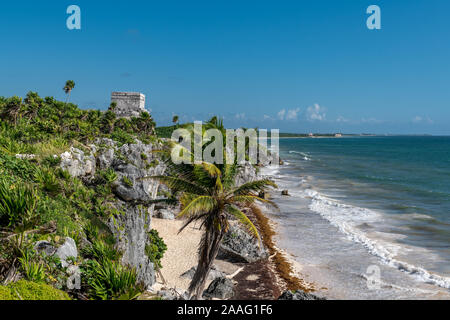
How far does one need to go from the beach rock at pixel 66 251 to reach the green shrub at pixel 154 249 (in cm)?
709

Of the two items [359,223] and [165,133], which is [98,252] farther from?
[165,133]

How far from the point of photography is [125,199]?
52.7 feet

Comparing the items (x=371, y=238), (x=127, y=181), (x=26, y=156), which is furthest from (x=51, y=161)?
(x=371, y=238)

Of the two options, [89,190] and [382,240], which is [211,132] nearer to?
[89,190]

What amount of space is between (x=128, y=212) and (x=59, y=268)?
21.5 ft

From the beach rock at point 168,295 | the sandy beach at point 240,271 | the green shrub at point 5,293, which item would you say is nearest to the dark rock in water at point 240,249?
the sandy beach at point 240,271

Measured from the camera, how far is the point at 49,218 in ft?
34.0

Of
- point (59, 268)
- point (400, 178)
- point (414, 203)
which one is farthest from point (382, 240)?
point (400, 178)

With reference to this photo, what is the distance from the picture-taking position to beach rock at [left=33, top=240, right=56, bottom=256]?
348 inches

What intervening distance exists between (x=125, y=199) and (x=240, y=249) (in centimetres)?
799

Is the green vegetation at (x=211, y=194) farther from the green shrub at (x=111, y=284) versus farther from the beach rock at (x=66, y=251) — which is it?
the beach rock at (x=66, y=251)

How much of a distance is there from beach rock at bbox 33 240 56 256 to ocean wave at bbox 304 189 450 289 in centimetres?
1795

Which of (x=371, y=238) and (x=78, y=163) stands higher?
(x=78, y=163)
